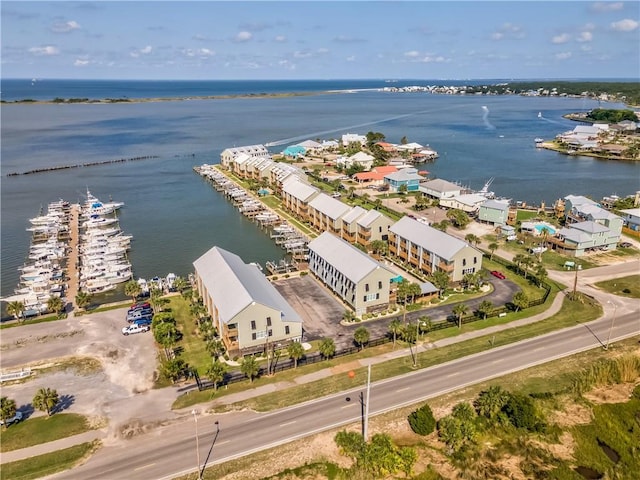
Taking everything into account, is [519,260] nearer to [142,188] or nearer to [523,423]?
[523,423]

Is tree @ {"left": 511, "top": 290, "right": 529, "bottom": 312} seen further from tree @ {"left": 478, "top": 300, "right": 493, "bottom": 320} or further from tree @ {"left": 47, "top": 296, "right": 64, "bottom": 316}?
tree @ {"left": 47, "top": 296, "right": 64, "bottom": 316}

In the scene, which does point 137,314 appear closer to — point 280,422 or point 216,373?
point 216,373

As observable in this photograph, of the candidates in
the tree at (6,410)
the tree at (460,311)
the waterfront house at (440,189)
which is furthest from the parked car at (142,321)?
the waterfront house at (440,189)

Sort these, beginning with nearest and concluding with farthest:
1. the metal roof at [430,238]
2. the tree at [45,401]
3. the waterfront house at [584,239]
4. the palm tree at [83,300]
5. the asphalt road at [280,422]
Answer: the asphalt road at [280,422]
the tree at [45,401]
the palm tree at [83,300]
the metal roof at [430,238]
the waterfront house at [584,239]

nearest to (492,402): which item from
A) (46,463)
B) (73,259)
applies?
(46,463)

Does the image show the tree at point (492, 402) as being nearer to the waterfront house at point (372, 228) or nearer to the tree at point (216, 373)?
the tree at point (216, 373)

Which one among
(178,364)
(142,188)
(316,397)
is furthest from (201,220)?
(316,397)
